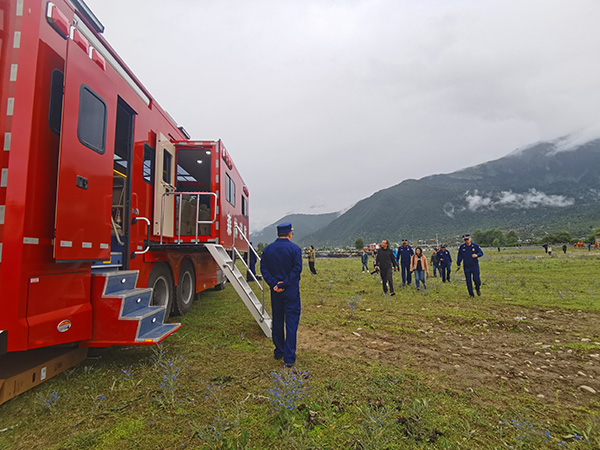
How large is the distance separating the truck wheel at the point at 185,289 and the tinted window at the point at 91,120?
3.48 metres

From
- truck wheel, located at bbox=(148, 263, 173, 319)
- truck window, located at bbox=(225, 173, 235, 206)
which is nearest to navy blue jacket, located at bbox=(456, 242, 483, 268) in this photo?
truck window, located at bbox=(225, 173, 235, 206)

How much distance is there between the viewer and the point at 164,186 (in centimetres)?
581

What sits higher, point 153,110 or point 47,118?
point 153,110

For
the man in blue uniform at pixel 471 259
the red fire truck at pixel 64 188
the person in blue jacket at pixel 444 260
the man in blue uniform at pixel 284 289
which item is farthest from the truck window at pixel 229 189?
the person in blue jacket at pixel 444 260

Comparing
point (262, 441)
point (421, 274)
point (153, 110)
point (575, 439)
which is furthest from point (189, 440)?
point (421, 274)

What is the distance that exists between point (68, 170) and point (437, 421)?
4.36 meters

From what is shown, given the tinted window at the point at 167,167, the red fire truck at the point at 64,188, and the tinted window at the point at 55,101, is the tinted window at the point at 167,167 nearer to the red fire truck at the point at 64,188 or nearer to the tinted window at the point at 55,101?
the red fire truck at the point at 64,188

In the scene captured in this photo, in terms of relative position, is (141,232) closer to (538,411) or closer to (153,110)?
(153,110)

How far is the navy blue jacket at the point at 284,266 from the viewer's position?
4.05 meters

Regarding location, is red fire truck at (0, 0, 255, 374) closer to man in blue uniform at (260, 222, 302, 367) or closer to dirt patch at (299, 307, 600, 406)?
man in blue uniform at (260, 222, 302, 367)

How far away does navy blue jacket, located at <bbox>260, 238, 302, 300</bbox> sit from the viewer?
405 centimetres

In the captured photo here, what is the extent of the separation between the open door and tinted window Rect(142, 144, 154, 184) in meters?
0.09

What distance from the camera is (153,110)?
18.1 feet

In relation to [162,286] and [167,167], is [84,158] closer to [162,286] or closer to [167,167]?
[167,167]
